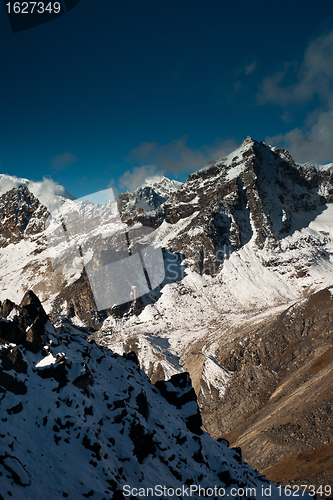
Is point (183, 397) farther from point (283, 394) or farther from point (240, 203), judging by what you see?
point (240, 203)

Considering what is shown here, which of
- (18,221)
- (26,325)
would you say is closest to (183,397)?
(26,325)

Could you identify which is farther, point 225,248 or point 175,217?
point 175,217

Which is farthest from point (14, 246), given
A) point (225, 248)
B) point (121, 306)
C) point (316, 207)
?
point (316, 207)

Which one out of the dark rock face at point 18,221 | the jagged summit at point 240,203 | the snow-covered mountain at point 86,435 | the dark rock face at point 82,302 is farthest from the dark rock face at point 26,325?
the dark rock face at point 18,221

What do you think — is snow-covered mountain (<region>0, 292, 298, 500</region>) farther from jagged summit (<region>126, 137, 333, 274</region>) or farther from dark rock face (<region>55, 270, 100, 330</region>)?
jagged summit (<region>126, 137, 333, 274</region>)

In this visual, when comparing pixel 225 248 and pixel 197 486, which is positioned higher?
pixel 225 248

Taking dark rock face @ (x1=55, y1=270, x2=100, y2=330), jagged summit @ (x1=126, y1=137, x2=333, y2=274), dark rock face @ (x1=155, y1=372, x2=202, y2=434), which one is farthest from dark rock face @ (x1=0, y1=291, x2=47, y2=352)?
jagged summit @ (x1=126, y1=137, x2=333, y2=274)

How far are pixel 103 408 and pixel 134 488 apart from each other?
15.8 feet

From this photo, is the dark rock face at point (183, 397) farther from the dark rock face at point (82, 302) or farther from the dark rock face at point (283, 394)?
the dark rock face at point (82, 302)

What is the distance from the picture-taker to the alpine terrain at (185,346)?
46.9ft

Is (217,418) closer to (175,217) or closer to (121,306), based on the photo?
(121,306)

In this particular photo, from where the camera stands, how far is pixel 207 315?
91688 mm

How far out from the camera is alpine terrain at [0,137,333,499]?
14281 millimetres

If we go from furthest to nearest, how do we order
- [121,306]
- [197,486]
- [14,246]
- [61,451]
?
[14,246]
[121,306]
[197,486]
[61,451]
